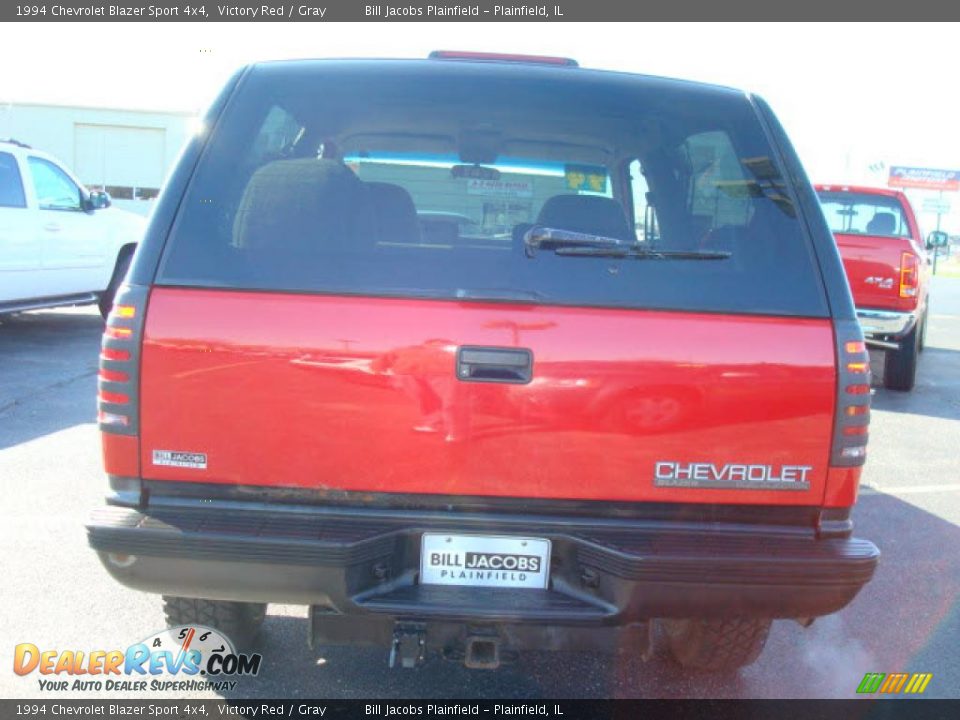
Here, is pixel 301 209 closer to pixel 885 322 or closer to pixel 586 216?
pixel 586 216

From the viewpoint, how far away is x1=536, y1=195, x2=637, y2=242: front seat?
2.48 metres

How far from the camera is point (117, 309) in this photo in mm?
2221

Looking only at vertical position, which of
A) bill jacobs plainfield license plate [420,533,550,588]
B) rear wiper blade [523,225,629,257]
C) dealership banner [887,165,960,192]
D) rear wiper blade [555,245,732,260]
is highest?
dealership banner [887,165,960,192]

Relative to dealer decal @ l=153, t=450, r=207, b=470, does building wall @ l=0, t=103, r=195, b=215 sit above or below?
above

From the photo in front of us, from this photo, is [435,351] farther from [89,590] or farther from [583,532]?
[89,590]

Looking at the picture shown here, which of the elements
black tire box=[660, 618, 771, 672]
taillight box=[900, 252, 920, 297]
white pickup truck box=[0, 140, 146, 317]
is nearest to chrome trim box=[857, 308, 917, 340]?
taillight box=[900, 252, 920, 297]

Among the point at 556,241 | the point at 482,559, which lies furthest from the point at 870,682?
the point at 556,241

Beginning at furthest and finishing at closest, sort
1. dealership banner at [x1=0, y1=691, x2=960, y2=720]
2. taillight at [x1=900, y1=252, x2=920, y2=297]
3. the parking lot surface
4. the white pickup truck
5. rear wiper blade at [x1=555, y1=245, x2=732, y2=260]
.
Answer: the white pickup truck < taillight at [x1=900, y1=252, x2=920, y2=297] < the parking lot surface < dealership banner at [x1=0, y1=691, x2=960, y2=720] < rear wiper blade at [x1=555, y1=245, x2=732, y2=260]

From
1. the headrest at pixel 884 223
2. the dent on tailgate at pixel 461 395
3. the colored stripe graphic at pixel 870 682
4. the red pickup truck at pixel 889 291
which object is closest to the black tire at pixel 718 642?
the colored stripe graphic at pixel 870 682

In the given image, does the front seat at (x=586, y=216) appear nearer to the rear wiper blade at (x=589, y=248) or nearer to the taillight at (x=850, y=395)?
the rear wiper blade at (x=589, y=248)

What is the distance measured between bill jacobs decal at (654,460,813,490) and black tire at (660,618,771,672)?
676 mm

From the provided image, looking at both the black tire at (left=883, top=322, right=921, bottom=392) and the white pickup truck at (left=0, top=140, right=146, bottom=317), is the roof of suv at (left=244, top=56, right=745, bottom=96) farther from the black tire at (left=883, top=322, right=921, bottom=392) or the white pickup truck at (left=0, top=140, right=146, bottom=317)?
the white pickup truck at (left=0, top=140, right=146, bottom=317)

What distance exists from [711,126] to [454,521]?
143cm

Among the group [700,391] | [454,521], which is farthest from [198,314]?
[700,391]
